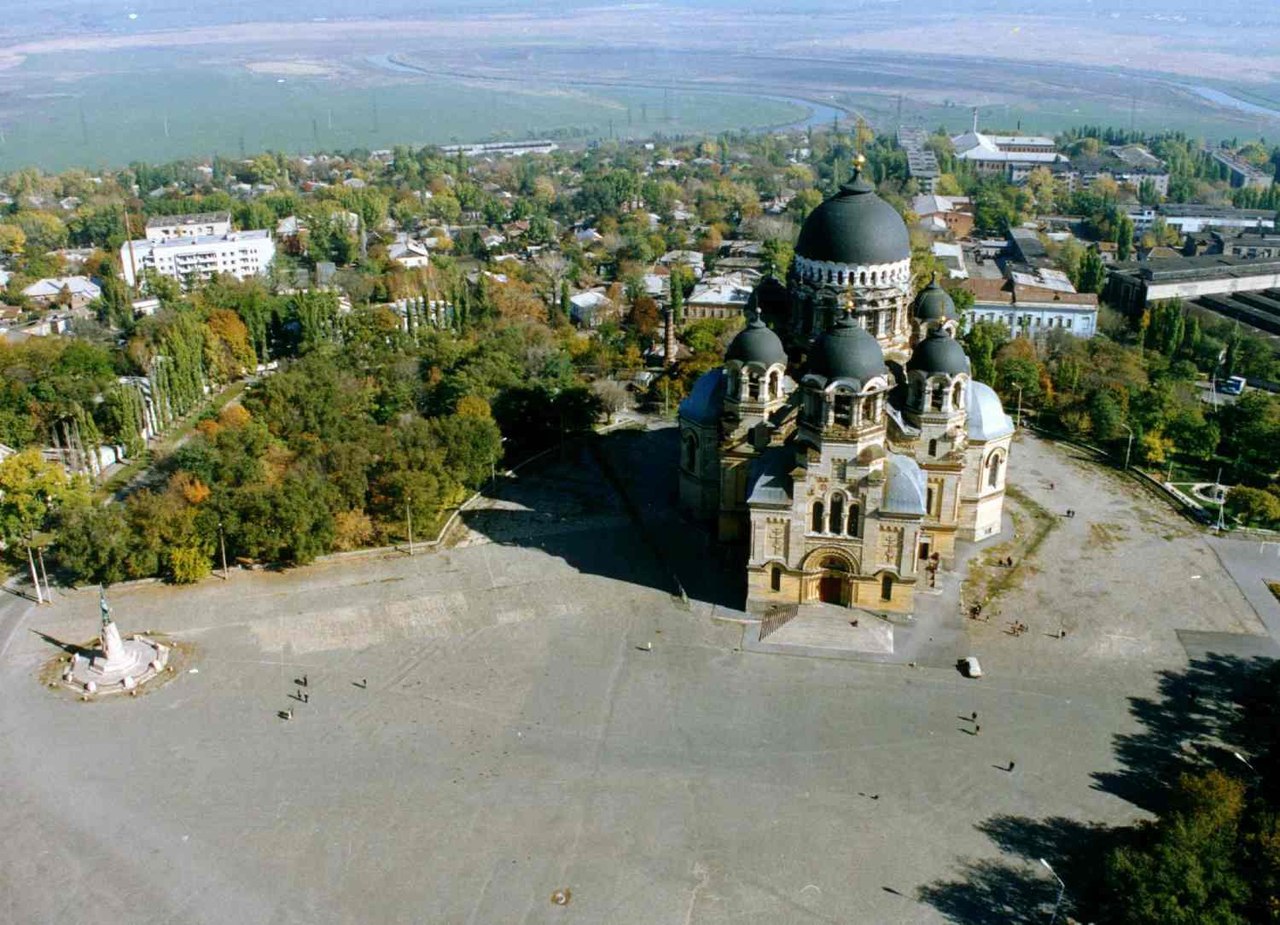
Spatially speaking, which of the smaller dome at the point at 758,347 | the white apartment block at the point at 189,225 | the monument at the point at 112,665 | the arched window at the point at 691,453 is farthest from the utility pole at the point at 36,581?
the white apartment block at the point at 189,225

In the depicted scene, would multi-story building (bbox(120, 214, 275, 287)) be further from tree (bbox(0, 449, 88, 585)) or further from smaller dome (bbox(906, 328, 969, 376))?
smaller dome (bbox(906, 328, 969, 376))

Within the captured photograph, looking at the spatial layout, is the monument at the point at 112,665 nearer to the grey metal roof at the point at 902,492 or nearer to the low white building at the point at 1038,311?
the grey metal roof at the point at 902,492

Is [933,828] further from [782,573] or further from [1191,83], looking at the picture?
[1191,83]

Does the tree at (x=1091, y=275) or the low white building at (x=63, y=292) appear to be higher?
the tree at (x=1091, y=275)

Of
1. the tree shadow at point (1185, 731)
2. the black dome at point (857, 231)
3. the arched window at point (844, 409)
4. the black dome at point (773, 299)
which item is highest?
the black dome at point (857, 231)

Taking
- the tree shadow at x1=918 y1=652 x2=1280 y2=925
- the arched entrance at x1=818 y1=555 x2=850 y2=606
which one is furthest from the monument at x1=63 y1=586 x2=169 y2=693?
the tree shadow at x1=918 y1=652 x2=1280 y2=925

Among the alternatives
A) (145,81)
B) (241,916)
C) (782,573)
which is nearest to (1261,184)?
(782,573)

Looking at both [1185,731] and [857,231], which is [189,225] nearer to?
[857,231]
